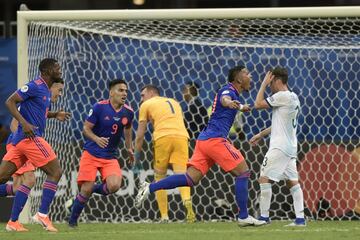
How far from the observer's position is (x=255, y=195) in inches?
641

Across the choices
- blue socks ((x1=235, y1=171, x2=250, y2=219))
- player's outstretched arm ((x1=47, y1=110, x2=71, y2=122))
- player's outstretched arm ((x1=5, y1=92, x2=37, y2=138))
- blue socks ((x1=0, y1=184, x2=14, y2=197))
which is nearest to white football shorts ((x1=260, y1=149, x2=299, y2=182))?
blue socks ((x1=235, y1=171, x2=250, y2=219))

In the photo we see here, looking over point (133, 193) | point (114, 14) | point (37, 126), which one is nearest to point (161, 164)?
point (133, 193)

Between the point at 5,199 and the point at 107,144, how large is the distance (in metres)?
3.11

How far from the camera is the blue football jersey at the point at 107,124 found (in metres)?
13.9

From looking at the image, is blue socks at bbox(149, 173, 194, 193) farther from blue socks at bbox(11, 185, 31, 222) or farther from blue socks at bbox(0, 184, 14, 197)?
blue socks at bbox(0, 184, 14, 197)

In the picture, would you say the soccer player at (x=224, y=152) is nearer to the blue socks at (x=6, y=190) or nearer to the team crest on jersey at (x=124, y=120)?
the team crest on jersey at (x=124, y=120)

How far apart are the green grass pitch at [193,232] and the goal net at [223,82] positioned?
187 cm

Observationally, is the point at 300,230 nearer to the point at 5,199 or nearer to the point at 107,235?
the point at 107,235

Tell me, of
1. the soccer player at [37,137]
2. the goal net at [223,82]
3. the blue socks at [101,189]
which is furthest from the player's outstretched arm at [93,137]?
the goal net at [223,82]

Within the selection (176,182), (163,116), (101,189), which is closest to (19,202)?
(101,189)

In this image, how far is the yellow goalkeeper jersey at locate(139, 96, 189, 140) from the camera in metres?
15.9

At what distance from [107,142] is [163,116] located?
2273mm

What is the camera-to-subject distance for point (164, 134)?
15930mm

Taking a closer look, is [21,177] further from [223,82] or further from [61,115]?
[223,82]
